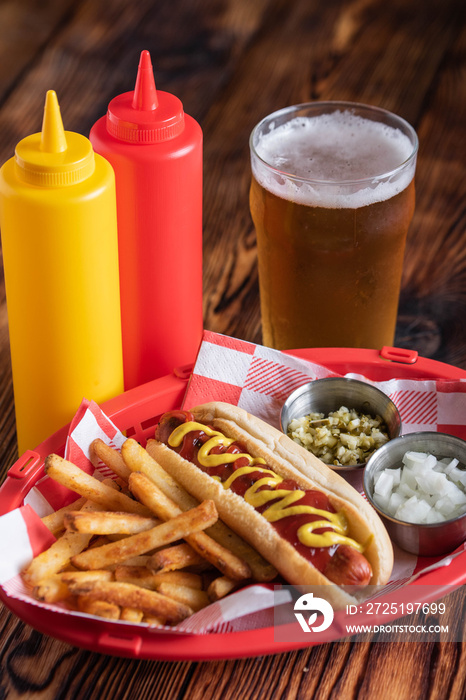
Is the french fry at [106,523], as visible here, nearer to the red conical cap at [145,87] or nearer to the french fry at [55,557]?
the french fry at [55,557]

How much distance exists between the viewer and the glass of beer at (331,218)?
2.36 meters

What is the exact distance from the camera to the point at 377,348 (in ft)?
8.85

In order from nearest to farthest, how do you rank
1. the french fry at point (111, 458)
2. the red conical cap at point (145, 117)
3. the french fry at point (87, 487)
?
the french fry at point (87, 487), the french fry at point (111, 458), the red conical cap at point (145, 117)

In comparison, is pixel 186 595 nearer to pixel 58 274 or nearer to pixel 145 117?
pixel 58 274

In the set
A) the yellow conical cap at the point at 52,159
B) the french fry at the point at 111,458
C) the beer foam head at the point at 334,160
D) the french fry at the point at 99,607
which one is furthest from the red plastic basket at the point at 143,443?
the yellow conical cap at the point at 52,159

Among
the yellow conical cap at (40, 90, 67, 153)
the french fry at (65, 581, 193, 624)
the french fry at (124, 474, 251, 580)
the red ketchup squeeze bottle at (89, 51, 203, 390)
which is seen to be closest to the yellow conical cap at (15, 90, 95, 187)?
the yellow conical cap at (40, 90, 67, 153)

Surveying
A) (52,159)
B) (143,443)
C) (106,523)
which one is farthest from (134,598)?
(52,159)

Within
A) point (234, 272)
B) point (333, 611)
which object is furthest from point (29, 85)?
point (333, 611)

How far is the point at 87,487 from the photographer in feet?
6.33

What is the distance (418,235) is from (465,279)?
285mm

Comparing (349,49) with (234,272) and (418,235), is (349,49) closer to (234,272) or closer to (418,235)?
(418,235)

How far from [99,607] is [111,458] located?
1.47ft

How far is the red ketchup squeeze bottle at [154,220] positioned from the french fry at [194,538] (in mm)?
630

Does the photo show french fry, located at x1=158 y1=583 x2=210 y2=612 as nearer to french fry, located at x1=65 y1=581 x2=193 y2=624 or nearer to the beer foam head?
french fry, located at x1=65 y1=581 x2=193 y2=624
